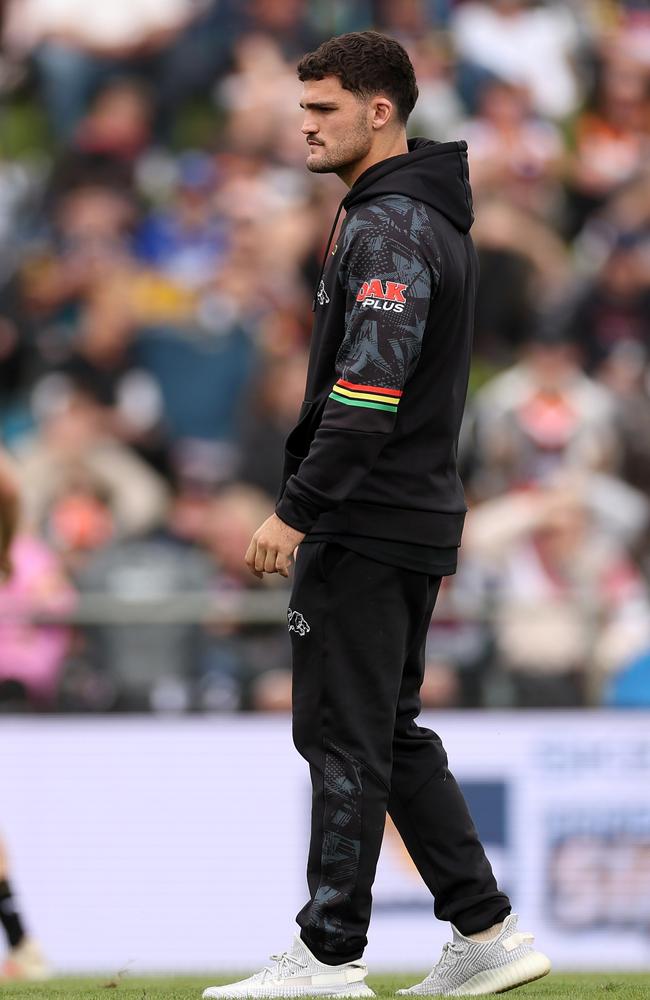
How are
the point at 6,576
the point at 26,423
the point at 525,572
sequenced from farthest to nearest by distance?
the point at 26,423
the point at 525,572
the point at 6,576

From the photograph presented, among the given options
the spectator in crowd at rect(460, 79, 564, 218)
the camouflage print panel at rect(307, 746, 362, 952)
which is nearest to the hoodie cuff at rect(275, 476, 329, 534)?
the camouflage print panel at rect(307, 746, 362, 952)

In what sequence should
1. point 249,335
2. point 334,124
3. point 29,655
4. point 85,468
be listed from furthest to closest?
point 249,335
point 85,468
point 29,655
point 334,124

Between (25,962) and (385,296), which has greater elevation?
(385,296)

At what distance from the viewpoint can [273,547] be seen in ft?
12.7

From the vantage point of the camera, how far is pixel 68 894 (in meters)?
7.81

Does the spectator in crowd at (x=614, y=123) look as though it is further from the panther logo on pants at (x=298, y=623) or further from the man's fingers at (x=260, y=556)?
the man's fingers at (x=260, y=556)

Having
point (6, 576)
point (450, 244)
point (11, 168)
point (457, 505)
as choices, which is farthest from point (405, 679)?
point (11, 168)

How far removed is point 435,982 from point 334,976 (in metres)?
0.33

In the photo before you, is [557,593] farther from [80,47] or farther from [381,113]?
[80,47]

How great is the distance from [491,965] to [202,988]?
0.88m

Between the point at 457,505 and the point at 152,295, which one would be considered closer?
the point at 457,505

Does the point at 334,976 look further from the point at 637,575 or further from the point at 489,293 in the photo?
the point at 489,293

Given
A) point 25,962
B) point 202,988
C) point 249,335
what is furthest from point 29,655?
point 249,335

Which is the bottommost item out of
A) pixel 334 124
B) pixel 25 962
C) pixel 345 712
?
pixel 25 962
